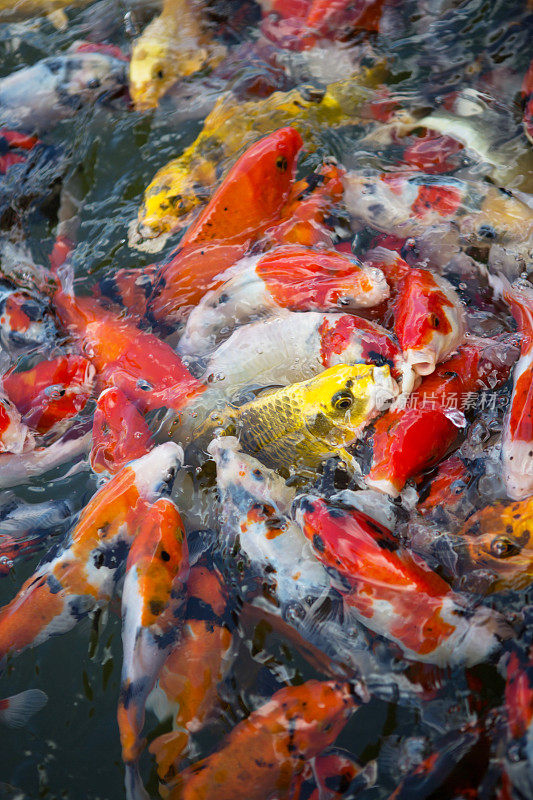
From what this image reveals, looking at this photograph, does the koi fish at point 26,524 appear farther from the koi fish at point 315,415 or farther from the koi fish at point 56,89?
the koi fish at point 56,89

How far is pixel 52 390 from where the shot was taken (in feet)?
8.00

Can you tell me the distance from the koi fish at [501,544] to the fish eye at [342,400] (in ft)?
1.67

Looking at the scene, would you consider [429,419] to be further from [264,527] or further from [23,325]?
[23,325]

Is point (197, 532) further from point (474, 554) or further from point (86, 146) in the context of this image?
point (86, 146)

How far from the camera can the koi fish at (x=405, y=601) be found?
1657 millimetres

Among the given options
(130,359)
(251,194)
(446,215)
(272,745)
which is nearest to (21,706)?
(272,745)

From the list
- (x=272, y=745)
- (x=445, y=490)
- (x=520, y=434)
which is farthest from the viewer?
(x=445, y=490)

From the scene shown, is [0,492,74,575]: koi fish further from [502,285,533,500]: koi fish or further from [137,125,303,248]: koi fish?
[502,285,533,500]: koi fish

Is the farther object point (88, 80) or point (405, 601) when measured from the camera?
point (88, 80)

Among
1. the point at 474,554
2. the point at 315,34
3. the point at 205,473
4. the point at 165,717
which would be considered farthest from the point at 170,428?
the point at 315,34

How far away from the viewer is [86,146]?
10.9 ft

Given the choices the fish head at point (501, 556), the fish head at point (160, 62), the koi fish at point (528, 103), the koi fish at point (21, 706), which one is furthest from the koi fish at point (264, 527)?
the fish head at point (160, 62)

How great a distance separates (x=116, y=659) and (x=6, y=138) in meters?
2.74

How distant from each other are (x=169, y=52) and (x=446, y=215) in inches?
76.5
